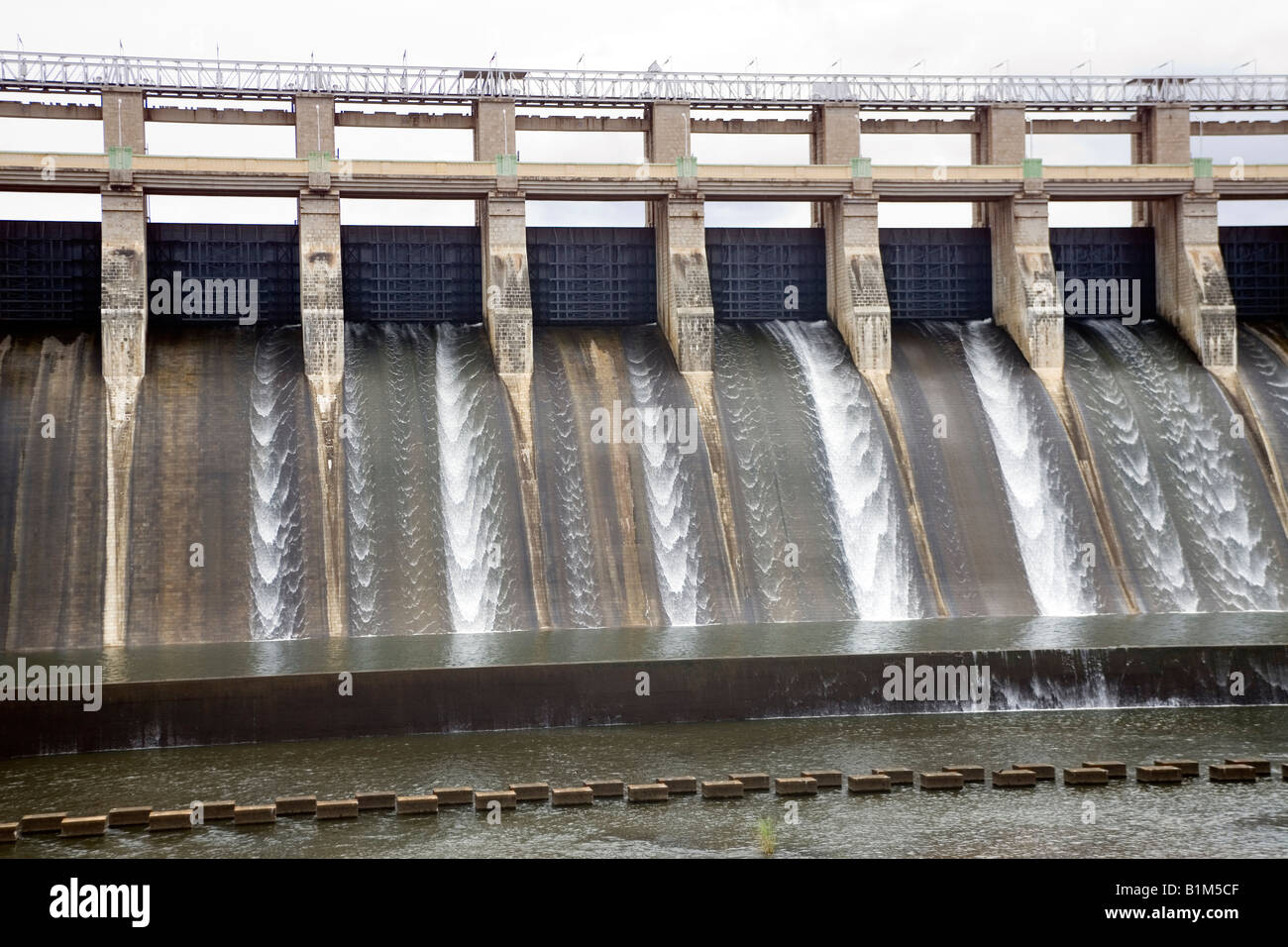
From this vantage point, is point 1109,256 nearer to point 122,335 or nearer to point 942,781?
point 942,781

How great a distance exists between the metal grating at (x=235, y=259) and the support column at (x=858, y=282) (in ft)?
51.8

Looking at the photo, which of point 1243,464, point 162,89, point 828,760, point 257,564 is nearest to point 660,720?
point 828,760

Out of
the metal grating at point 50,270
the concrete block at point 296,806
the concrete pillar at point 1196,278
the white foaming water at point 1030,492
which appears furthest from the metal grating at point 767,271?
the concrete block at point 296,806

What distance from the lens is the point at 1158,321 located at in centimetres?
4516

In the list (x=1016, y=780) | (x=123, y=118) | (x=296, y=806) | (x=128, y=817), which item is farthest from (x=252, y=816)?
(x=123, y=118)

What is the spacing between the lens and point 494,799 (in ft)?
65.4

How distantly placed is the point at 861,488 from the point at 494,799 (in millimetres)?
19593

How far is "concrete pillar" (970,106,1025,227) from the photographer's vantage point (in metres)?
45.3

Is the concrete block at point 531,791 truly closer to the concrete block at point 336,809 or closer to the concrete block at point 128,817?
the concrete block at point 336,809

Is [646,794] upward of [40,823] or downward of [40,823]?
downward

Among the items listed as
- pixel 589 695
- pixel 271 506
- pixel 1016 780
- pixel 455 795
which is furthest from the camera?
pixel 271 506

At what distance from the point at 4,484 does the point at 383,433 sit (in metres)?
8.95

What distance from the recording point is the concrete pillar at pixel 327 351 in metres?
34.2
